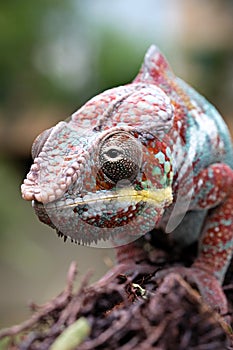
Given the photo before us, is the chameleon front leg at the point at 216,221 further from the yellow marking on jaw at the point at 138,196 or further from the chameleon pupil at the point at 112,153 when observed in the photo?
the chameleon pupil at the point at 112,153

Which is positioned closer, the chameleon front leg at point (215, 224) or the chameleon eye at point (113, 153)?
the chameleon eye at point (113, 153)

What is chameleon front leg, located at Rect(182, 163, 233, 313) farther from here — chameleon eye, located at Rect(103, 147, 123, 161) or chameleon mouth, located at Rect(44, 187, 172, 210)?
chameleon eye, located at Rect(103, 147, 123, 161)

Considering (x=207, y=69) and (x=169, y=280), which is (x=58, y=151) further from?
(x=207, y=69)

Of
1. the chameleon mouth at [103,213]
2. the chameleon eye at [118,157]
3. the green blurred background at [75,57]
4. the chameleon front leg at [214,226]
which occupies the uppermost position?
the chameleon eye at [118,157]

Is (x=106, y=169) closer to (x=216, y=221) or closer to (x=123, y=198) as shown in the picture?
(x=123, y=198)

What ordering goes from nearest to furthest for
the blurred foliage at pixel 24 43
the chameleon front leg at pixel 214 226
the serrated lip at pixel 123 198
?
the serrated lip at pixel 123 198 < the chameleon front leg at pixel 214 226 < the blurred foliage at pixel 24 43

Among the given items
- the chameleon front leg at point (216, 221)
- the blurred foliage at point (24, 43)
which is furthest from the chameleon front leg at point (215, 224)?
the blurred foliage at point (24, 43)

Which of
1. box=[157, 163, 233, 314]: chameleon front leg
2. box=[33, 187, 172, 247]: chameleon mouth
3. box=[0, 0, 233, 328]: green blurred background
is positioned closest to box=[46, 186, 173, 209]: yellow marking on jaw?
box=[33, 187, 172, 247]: chameleon mouth
